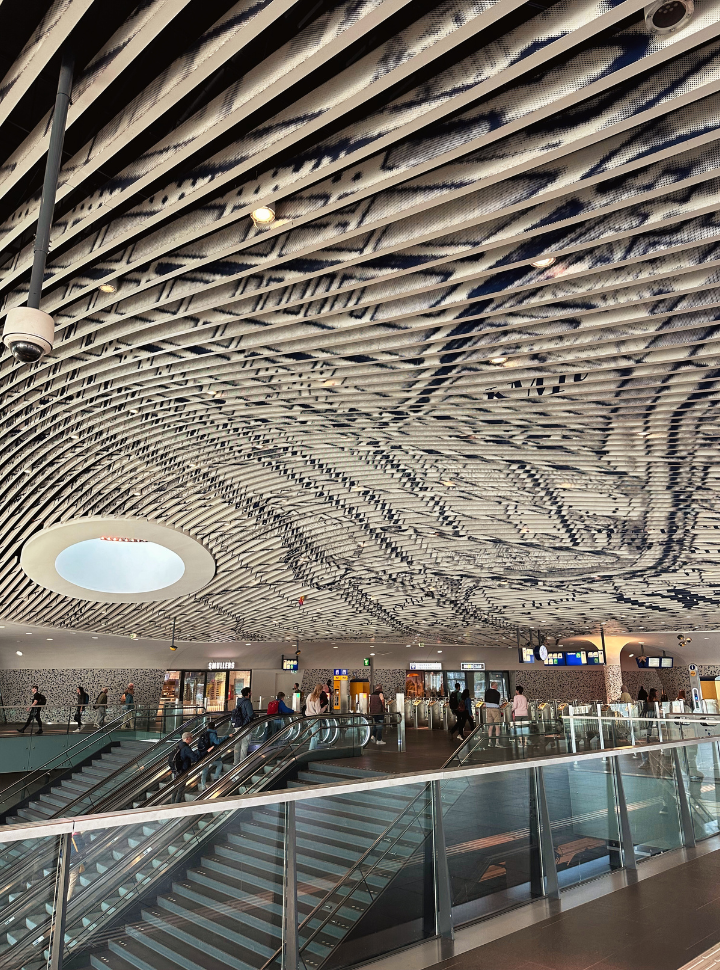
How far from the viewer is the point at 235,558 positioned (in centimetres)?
1590

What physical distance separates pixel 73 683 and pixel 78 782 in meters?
10.4

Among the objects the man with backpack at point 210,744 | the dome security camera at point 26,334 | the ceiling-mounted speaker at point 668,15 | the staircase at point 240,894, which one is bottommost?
the man with backpack at point 210,744

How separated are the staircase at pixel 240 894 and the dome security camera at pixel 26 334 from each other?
198 centimetres

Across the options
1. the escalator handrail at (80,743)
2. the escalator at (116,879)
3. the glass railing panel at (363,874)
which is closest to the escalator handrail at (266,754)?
the escalator handrail at (80,743)

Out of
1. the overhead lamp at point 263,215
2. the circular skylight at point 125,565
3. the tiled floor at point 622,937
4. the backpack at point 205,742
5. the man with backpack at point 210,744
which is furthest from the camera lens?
the circular skylight at point 125,565

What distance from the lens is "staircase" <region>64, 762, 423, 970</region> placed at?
2520mm

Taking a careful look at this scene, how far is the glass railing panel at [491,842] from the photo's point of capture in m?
3.78

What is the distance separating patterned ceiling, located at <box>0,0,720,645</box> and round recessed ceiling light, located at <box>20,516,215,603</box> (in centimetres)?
77

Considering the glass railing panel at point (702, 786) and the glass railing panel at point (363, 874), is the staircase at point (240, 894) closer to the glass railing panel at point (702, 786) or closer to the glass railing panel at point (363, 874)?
the glass railing panel at point (363, 874)

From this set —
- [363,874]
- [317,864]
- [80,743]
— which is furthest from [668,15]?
[80,743]

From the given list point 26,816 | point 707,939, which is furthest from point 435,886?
point 26,816

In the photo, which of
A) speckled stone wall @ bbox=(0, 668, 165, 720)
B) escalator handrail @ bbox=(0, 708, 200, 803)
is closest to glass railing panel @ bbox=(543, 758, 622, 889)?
escalator handrail @ bbox=(0, 708, 200, 803)

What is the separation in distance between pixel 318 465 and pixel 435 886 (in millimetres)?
7519

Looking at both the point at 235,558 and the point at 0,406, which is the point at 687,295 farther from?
the point at 235,558
